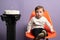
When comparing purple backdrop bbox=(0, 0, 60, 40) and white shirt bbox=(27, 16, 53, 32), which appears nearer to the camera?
white shirt bbox=(27, 16, 53, 32)

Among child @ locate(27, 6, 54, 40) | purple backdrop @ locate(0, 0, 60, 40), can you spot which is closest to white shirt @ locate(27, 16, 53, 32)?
child @ locate(27, 6, 54, 40)

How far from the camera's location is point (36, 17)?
1.99 metres

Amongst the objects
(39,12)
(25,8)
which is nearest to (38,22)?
(39,12)

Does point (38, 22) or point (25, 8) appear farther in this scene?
point (25, 8)

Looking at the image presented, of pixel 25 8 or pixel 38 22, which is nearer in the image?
pixel 38 22

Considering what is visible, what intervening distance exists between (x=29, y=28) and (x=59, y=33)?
63 centimetres

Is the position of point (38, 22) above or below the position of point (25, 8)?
below

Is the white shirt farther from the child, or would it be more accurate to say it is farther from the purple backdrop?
the purple backdrop

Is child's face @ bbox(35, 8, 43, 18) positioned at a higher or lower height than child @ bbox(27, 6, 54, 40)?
higher

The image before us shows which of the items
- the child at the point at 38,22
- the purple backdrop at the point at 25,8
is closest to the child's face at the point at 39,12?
the child at the point at 38,22

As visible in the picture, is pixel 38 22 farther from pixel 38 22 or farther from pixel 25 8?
pixel 25 8

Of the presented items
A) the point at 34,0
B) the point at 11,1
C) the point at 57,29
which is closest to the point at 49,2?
Answer: the point at 34,0

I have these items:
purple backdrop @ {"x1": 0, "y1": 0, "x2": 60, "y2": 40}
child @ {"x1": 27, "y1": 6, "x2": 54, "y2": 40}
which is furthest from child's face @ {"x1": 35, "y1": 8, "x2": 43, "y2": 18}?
purple backdrop @ {"x1": 0, "y1": 0, "x2": 60, "y2": 40}

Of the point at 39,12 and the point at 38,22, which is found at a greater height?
the point at 39,12
